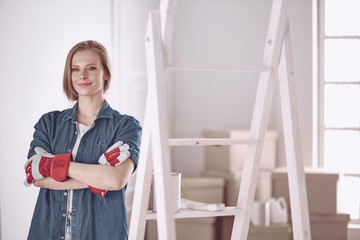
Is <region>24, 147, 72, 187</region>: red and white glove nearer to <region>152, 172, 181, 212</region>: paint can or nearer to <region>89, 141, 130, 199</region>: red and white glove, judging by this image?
<region>89, 141, 130, 199</region>: red and white glove

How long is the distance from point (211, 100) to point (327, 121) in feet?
3.64

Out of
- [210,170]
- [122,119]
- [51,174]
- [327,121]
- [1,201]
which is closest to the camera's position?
[51,174]

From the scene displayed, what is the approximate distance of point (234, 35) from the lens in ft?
17.2

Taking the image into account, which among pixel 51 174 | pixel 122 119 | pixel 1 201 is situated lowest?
pixel 1 201

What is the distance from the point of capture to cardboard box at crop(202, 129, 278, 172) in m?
4.53

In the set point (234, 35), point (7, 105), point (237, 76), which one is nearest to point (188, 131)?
point (237, 76)

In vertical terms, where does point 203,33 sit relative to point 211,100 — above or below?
above

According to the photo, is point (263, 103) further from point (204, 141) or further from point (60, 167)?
point (60, 167)

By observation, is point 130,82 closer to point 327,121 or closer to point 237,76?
point 237,76

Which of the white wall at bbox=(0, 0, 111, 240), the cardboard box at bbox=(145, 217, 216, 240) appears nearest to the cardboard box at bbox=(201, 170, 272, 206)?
the cardboard box at bbox=(145, 217, 216, 240)

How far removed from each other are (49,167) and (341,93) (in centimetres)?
360

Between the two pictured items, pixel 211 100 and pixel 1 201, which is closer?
pixel 1 201

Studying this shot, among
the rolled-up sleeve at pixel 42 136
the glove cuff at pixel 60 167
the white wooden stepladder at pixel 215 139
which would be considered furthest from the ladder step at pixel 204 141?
the rolled-up sleeve at pixel 42 136

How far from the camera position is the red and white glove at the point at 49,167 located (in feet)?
6.88
